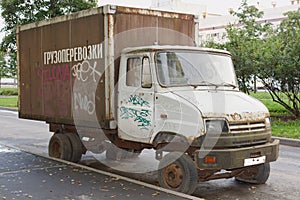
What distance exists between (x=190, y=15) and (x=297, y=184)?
13.4ft

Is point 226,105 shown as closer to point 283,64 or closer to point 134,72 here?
point 134,72

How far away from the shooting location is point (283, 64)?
654 inches

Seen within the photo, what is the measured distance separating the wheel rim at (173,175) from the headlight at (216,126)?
0.83m

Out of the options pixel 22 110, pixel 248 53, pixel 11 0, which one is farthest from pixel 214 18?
pixel 22 110

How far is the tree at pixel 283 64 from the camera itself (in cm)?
1662

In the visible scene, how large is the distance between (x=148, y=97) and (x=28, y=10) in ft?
65.9

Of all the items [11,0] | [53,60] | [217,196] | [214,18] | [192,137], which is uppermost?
[214,18]

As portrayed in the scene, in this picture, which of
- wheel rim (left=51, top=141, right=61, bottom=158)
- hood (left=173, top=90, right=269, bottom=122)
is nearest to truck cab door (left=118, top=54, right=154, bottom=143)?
hood (left=173, top=90, right=269, bottom=122)

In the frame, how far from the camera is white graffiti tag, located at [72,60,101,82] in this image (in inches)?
339

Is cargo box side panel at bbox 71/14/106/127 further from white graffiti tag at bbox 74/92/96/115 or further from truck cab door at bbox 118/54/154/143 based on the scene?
truck cab door at bbox 118/54/154/143

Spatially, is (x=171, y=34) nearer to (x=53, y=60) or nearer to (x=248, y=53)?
(x=53, y=60)

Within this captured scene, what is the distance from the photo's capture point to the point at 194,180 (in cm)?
691

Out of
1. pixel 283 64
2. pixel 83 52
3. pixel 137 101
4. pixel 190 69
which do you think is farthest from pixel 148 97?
pixel 283 64

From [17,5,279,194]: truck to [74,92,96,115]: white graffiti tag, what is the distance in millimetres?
20
